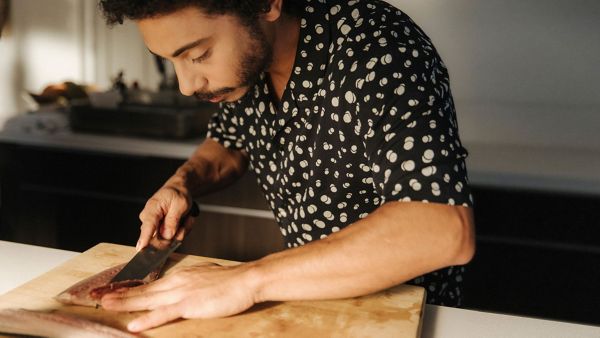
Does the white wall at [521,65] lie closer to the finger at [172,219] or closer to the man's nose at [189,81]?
the finger at [172,219]

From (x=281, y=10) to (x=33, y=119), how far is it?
1807 millimetres

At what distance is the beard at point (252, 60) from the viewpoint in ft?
3.59

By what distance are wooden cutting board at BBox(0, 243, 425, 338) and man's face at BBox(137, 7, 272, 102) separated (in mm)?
408

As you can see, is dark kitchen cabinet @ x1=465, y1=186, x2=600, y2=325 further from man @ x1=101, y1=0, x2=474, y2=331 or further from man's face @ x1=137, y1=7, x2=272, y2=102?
man's face @ x1=137, y1=7, x2=272, y2=102

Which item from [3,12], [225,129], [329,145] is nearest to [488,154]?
[225,129]

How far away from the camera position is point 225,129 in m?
1.57

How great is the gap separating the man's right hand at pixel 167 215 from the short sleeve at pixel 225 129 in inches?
9.8

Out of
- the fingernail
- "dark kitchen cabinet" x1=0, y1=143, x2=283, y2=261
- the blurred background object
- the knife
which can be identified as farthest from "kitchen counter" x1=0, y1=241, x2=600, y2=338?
the blurred background object

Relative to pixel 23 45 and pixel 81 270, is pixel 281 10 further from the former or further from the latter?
pixel 23 45

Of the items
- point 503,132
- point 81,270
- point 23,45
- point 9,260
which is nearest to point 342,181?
point 81,270

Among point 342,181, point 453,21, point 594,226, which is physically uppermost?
point 453,21

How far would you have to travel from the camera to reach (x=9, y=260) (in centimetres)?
125

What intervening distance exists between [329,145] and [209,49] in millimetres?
303

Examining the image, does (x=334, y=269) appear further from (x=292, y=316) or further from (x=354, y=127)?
(x=354, y=127)
